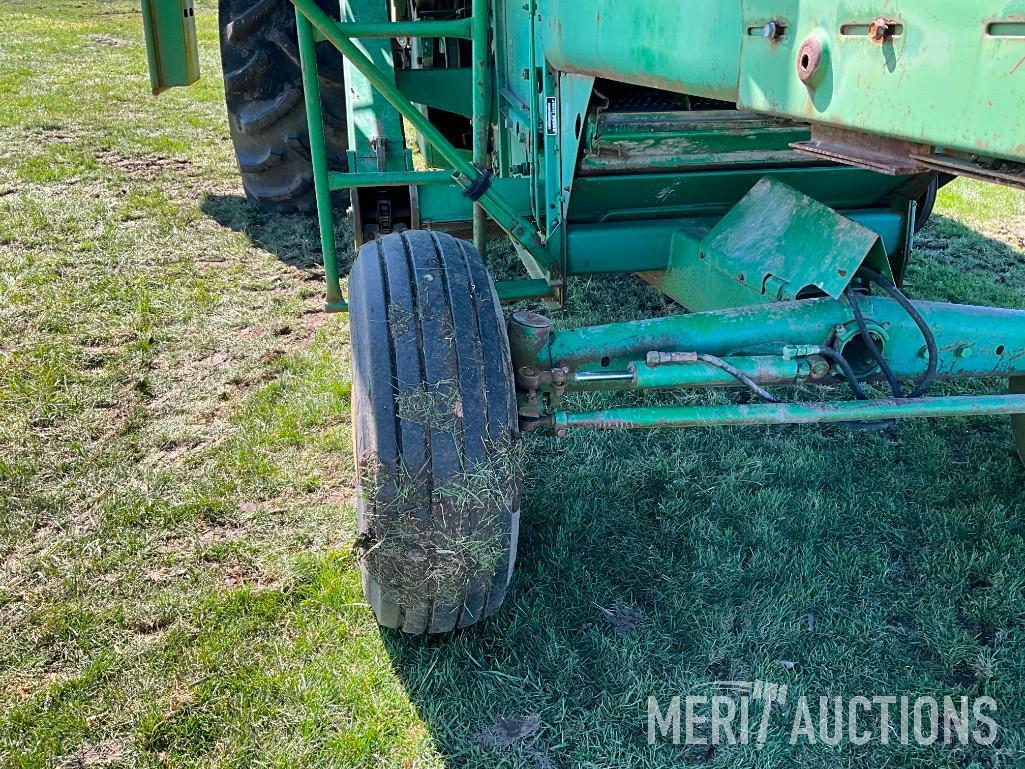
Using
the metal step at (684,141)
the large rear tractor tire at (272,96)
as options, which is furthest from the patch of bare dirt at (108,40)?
the metal step at (684,141)

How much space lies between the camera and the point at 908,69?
1362mm

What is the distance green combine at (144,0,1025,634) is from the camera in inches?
57.7

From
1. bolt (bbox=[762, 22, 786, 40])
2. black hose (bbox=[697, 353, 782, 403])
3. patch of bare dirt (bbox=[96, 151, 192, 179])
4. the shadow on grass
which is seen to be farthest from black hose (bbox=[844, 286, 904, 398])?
patch of bare dirt (bbox=[96, 151, 192, 179])

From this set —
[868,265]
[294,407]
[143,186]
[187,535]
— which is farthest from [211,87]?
[868,265]

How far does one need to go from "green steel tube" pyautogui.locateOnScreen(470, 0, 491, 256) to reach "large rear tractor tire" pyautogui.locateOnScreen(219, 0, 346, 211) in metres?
1.90

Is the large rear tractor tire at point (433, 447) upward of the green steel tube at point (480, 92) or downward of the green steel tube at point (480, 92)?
downward

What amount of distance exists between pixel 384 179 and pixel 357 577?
4.63ft

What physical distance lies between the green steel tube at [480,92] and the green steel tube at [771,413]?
3.79 ft

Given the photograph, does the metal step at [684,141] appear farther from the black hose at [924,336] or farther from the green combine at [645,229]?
the black hose at [924,336]

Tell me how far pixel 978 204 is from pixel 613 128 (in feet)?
14.7

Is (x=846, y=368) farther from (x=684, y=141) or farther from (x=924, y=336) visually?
(x=684, y=141)

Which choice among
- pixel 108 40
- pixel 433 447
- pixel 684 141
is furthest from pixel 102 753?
pixel 108 40

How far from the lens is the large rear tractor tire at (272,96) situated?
465cm

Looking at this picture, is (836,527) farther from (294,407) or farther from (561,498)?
(294,407)
